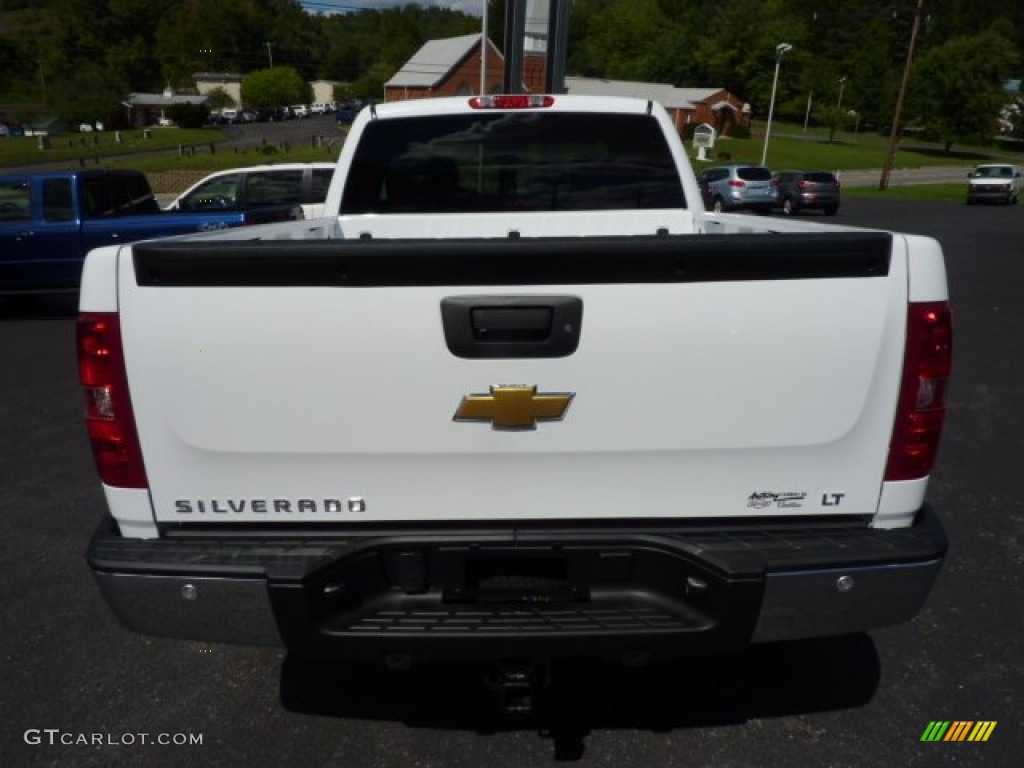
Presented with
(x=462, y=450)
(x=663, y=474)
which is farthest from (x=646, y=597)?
(x=462, y=450)

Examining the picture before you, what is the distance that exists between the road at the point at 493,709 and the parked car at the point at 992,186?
34731 millimetres

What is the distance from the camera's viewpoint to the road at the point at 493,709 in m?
2.81

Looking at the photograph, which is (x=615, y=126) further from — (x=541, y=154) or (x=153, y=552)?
(x=153, y=552)

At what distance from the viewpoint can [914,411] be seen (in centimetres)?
228

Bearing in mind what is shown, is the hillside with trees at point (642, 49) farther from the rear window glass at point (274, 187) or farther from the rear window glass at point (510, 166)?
the rear window glass at point (510, 166)

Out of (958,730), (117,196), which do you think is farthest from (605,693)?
(117,196)

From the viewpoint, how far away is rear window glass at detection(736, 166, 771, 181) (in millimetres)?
27594

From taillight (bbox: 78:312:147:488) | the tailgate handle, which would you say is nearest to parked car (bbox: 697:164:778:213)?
the tailgate handle

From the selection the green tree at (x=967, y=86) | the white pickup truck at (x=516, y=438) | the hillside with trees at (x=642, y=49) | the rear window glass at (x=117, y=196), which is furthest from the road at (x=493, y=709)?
the green tree at (x=967, y=86)

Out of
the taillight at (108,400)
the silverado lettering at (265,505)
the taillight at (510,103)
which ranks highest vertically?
the taillight at (510,103)

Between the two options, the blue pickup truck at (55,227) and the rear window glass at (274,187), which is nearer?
the blue pickup truck at (55,227)

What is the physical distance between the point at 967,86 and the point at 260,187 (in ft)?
303

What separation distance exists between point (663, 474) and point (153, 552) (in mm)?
1493

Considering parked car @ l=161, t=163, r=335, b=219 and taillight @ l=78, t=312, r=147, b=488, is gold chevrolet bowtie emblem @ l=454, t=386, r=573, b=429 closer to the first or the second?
taillight @ l=78, t=312, r=147, b=488
